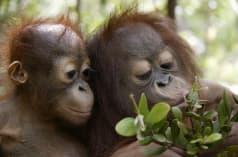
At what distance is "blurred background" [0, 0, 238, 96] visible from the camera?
4.98 metres

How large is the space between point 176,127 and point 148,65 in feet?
2.86

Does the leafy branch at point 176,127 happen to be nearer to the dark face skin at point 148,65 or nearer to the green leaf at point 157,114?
the green leaf at point 157,114

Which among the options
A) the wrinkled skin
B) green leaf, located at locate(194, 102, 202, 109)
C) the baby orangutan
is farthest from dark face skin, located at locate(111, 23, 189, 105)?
green leaf, located at locate(194, 102, 202, 109)

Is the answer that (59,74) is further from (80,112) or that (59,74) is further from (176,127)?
(176,127)

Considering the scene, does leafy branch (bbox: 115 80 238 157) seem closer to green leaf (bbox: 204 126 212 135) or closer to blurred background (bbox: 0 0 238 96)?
green leaf (bbox: 204 126 212 135)

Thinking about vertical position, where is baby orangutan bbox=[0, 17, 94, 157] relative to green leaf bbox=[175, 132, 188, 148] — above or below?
below

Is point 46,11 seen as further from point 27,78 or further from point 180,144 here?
point 180,144

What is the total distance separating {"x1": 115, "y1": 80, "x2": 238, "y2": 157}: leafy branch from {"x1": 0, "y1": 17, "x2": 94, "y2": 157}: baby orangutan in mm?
795

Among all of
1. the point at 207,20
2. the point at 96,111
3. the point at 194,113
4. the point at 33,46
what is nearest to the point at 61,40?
the point at 33,46

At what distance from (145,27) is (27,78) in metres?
0.57

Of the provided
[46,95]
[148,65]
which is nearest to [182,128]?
[148,65]

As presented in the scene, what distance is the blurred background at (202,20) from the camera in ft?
16.3

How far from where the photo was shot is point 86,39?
2936 mm

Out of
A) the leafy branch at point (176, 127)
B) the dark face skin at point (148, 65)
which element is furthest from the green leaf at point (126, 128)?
the dark face skin at point (148, 65)
